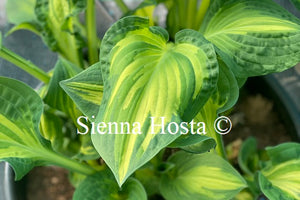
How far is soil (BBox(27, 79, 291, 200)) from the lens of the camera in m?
0.84

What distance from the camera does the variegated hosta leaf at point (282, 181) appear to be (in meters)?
0.57

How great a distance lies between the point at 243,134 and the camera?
0.90 metres

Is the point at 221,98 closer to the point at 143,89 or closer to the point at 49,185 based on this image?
the point at 143,89

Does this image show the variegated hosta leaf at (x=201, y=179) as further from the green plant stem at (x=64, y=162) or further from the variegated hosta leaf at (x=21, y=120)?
the variegated hosta leaf at (x=21, y=120)

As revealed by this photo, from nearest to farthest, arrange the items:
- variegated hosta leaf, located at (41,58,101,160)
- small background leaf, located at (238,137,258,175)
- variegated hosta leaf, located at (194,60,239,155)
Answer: variegated hosta leaf, located at (194,60,239,155), variegated hosta leaf, located at (41,58,101,160), small background leaf, located at (238,137,258,175)

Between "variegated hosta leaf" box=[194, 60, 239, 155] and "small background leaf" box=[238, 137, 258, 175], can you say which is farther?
"small background leaf" box=[238, 137, 258, 175]

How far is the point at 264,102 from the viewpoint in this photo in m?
0.89

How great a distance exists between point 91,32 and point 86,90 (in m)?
0.26

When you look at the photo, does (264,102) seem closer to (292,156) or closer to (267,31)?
(292,156)

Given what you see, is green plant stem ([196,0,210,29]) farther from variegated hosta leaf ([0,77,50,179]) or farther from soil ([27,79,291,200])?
variegated hosta leaf ([0,77,50,179])

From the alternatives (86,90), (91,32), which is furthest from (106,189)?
(91,32)

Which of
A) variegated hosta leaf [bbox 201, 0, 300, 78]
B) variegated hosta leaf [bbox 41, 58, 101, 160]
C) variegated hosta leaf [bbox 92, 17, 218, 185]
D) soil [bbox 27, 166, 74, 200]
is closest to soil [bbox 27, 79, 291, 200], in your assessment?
soil [bbox 27, 166, 74, 200]

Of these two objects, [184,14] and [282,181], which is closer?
[282,181]

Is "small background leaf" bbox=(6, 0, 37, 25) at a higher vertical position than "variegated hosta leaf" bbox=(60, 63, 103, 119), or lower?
higher
